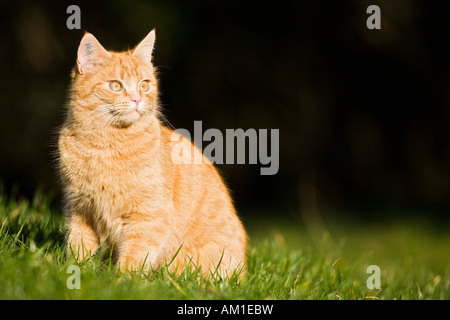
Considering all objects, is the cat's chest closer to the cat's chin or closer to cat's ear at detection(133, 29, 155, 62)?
the cat's chin

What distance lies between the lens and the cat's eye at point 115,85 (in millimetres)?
3113

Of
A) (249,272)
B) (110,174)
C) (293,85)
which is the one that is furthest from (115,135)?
(293,85)

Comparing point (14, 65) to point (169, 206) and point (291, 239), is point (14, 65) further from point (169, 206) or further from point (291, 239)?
point (169, 206)

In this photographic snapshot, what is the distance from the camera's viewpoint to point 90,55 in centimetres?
314

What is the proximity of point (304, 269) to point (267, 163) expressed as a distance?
4.14 metres

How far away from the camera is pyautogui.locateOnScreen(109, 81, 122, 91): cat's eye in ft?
10.2

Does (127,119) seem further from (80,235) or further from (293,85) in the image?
(293,85)

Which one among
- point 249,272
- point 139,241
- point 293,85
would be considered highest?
point 293,85

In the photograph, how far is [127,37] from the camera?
693 centimetres

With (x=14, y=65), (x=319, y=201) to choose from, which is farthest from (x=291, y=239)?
(x=14, y=65)

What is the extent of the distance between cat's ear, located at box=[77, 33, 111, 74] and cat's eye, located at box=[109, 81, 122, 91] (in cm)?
15

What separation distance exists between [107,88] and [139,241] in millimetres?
816

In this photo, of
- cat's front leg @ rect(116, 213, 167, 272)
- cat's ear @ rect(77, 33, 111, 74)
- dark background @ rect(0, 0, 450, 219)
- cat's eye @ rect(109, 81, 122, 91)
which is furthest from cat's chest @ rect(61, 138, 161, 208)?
Result: dark background @ rect(0, 0, 450, 219)
